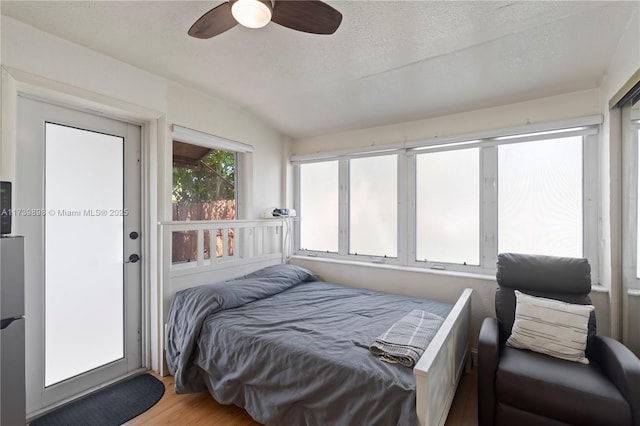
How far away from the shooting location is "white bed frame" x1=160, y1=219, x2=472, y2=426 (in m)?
1.38

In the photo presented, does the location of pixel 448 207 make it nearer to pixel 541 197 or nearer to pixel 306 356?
pixel 541 197

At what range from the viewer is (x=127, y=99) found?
2316 millimetres

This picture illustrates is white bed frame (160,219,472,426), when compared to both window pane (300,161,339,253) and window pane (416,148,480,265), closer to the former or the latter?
window pane (300,161,339,253)

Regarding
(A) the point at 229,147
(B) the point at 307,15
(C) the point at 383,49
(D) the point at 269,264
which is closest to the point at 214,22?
(B) the point at 307,15

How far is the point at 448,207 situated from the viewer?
9.95 feet

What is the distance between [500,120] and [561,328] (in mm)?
1804

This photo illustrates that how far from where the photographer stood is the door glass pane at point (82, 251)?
210 cm

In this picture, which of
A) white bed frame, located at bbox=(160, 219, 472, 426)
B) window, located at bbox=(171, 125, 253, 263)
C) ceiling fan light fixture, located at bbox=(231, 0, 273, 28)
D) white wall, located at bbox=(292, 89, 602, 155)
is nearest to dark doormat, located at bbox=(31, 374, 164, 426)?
white bed frame, located at bbox=(160, 219, 472, 426)

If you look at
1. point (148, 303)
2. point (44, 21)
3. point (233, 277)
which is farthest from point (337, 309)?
point (44, 21)

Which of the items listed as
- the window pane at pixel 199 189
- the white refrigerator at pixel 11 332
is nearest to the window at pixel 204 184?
the window pane at pixel 199 189

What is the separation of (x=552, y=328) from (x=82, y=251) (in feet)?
11.1

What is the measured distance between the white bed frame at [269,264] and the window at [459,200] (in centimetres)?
61

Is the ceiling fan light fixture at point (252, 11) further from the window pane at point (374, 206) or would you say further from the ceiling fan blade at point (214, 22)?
the window pane at point (374, 206)

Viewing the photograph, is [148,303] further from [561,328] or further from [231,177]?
[561,328]
